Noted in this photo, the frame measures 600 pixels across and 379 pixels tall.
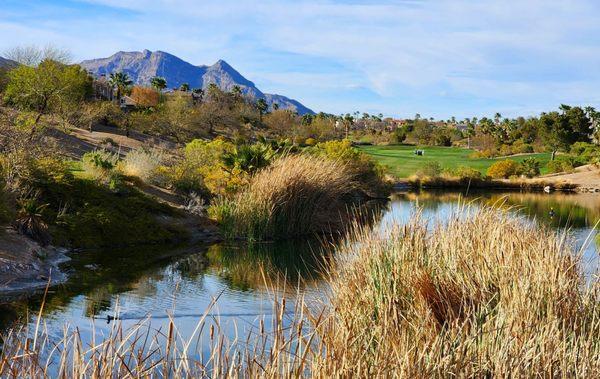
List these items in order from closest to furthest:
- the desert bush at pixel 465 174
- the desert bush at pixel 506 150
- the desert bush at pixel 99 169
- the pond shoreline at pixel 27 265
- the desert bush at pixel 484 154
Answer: the pond shoreline at pixel 27 265
the desert bush at pixel 99 169
the desert bush at pixel 465 174
the desert bush at pixel 484 154
the desert bush at pixel 506 150

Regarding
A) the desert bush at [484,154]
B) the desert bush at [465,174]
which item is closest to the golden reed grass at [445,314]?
the desert bush at [465,174]

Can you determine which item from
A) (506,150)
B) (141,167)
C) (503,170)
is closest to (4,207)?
(141,167)

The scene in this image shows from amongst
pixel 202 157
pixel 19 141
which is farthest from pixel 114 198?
pixel 202 157

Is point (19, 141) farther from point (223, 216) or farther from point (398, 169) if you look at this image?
point (398, 169)

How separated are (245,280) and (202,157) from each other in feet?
45.5

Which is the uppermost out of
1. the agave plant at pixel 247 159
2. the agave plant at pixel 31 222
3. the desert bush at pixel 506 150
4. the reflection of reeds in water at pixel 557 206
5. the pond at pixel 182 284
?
the desert bush at pixel 506 150

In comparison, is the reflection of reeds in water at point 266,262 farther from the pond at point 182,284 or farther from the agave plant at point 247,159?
the agave plant at point 247,159

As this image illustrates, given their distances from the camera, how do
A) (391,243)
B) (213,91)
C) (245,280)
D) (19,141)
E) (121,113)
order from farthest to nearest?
(213,91), (121,113), (19,141), (245,280), (391,243)

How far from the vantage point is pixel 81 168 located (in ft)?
84.0

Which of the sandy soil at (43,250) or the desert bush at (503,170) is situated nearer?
the sandy soil at (43,250)

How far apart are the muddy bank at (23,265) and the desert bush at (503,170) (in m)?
49.7

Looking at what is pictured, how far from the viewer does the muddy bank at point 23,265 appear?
1337 centimetres

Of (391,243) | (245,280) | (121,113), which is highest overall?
(121,113)

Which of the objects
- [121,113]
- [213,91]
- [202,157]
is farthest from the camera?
[213,91]
